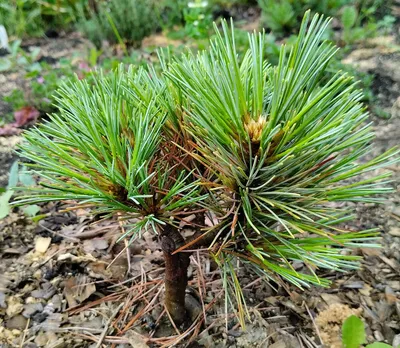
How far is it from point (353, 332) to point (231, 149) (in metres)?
0.55

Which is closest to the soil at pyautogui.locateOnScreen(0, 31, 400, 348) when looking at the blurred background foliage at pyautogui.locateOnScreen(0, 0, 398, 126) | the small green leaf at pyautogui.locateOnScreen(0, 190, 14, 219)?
the small green leaf at pyautogui.locateOnScreen(0, 190, 14, 219)

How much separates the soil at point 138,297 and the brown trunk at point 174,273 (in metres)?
0.04

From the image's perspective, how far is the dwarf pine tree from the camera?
27.5 inches

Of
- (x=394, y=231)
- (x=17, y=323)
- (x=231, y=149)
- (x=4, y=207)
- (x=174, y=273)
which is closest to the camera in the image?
(x=231, y=149)

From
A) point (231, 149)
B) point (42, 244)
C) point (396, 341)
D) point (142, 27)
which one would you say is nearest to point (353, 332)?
point (396, 341)

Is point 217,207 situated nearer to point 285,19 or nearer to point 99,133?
point 99,133

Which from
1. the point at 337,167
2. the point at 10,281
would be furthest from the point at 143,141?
the point at 10,281

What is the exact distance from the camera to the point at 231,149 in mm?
729

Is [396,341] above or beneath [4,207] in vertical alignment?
beneath

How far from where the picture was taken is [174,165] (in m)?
0.85

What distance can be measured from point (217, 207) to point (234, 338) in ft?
1.34

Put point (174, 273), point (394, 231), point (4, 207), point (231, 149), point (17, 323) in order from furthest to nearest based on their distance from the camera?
1. point (394, 231)
2. point (4, 207)
3. point (17, 323)
4. point (174, 273)
5. point (231, 149)

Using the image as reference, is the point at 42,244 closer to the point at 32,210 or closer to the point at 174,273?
the point at 32,210

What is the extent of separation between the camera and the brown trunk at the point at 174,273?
88 centimetres
